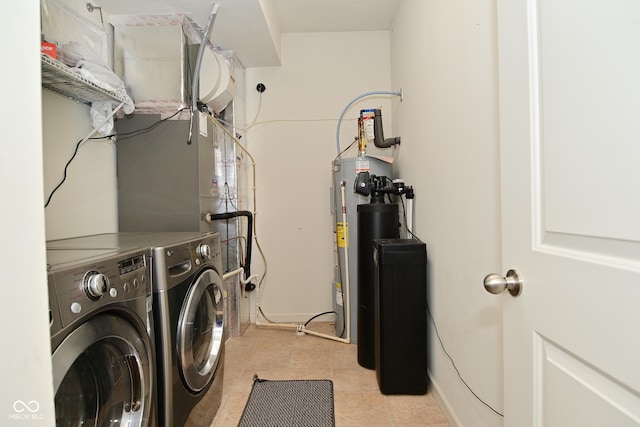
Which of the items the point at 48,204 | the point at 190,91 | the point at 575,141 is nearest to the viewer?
the point at 575,141

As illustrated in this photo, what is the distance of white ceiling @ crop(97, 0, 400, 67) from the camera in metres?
1.89

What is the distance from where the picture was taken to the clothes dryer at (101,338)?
71 centimetres

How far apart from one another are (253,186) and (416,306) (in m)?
1.83

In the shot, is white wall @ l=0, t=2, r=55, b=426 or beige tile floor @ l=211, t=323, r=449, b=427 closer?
white wall @ l=0, t=2, r=55, b=426

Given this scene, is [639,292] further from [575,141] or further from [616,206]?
[575,141]

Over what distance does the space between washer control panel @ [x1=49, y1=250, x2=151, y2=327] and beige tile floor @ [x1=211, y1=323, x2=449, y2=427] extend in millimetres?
957

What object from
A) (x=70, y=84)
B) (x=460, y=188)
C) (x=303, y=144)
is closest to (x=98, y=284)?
(x=70, y=84)

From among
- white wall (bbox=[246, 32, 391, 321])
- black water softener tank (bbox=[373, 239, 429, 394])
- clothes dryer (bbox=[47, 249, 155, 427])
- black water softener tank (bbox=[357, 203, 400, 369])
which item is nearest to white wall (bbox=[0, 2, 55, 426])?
clothes dryer (bbox=[47, 249, 155, 427])

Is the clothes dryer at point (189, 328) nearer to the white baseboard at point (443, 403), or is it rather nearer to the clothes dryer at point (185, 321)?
the clothes dryer at point (185, 321)

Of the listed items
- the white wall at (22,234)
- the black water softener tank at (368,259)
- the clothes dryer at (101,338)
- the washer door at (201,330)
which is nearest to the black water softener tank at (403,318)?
the black water softener tank at (368,259)

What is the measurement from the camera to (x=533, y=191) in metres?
0.63

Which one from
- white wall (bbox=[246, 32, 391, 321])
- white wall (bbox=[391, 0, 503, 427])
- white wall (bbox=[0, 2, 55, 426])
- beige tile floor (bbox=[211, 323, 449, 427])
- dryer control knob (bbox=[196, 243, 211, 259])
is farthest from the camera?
white wall (bbox=[246, 32, 391, 321])

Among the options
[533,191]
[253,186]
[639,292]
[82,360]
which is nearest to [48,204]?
[82,360]

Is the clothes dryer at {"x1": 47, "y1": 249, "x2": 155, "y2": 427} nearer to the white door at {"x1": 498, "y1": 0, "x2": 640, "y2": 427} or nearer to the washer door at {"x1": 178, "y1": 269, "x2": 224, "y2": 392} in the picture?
the washer door at {"x1": 178, "y1": 269, "x2": 224, "y2": 392}
